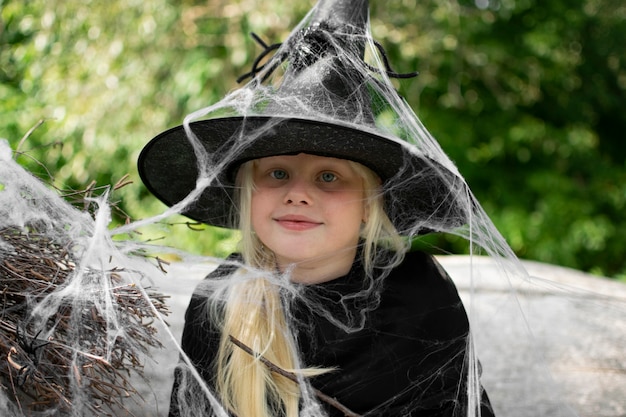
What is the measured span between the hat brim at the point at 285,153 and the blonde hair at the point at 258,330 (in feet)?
0.17

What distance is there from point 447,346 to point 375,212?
0.43 metres

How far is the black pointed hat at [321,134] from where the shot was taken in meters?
1.65

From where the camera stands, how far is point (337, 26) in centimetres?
182

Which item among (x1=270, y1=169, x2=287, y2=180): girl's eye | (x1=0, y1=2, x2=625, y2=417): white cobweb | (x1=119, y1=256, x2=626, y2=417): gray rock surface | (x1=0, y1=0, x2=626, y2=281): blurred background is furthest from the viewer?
Answer: (x1=0, y1=0, x2=626, y2=281): blurred background

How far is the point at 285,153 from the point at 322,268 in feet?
1.27

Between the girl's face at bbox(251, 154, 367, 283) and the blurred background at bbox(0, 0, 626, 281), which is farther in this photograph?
the blurred background at bbox(0, 0, 626, 281)

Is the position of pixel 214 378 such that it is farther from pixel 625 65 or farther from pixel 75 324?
pixel 625 65

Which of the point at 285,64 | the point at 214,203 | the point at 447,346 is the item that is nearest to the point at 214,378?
the point at 214,203

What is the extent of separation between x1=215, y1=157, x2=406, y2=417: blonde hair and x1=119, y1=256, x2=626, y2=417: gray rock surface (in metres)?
A: 0.28

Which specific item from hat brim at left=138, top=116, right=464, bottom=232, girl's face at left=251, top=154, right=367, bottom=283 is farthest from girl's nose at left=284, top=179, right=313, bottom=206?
hat brim at left=138, top=116, right=464, bottom=232

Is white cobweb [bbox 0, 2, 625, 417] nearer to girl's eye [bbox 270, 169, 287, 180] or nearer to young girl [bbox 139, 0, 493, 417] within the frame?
young girl [bbox 139, 0, 493, 417]

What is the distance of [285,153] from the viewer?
1.76 metres

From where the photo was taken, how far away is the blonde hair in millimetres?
1828

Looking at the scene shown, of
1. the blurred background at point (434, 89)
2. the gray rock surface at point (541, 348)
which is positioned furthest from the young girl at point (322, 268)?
the blurred background at point (434, 89)
